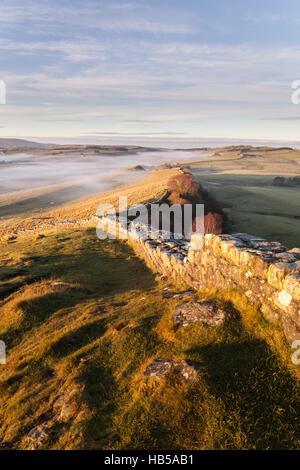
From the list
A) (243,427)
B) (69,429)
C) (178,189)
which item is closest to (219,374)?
(243,427)

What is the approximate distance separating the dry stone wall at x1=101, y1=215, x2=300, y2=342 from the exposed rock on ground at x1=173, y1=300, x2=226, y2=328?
3.03 feet

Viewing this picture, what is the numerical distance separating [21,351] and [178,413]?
21.4 feet

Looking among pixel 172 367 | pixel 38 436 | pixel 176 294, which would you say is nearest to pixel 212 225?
pixel 176 294

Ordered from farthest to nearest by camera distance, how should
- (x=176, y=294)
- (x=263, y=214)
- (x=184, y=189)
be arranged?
(x=184, y=189) < (x=263, y=214) < (x=176, y=294)

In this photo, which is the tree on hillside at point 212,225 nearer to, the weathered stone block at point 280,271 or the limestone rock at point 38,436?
the weathered stone block at point 280,271

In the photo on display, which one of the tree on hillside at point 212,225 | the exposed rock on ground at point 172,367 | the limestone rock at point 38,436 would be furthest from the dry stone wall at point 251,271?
the tree on hillside at point 212,225

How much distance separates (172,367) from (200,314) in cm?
210

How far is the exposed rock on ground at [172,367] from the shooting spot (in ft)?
19.0

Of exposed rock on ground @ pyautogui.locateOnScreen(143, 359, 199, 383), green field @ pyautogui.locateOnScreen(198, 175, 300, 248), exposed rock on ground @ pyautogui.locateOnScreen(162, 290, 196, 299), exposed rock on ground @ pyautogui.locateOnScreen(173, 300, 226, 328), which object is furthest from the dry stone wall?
green field @ pyautogui.locateOnScreen(198, 175, 300, 248)

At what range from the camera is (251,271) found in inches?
296

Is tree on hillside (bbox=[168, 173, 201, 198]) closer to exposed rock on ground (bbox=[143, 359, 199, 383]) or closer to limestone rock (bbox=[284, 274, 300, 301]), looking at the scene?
limestone rock (bbox=[284, 274, 300, 301])

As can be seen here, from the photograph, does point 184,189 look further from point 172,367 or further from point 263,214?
point 172,367

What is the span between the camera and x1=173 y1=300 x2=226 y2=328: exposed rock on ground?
749 cm
